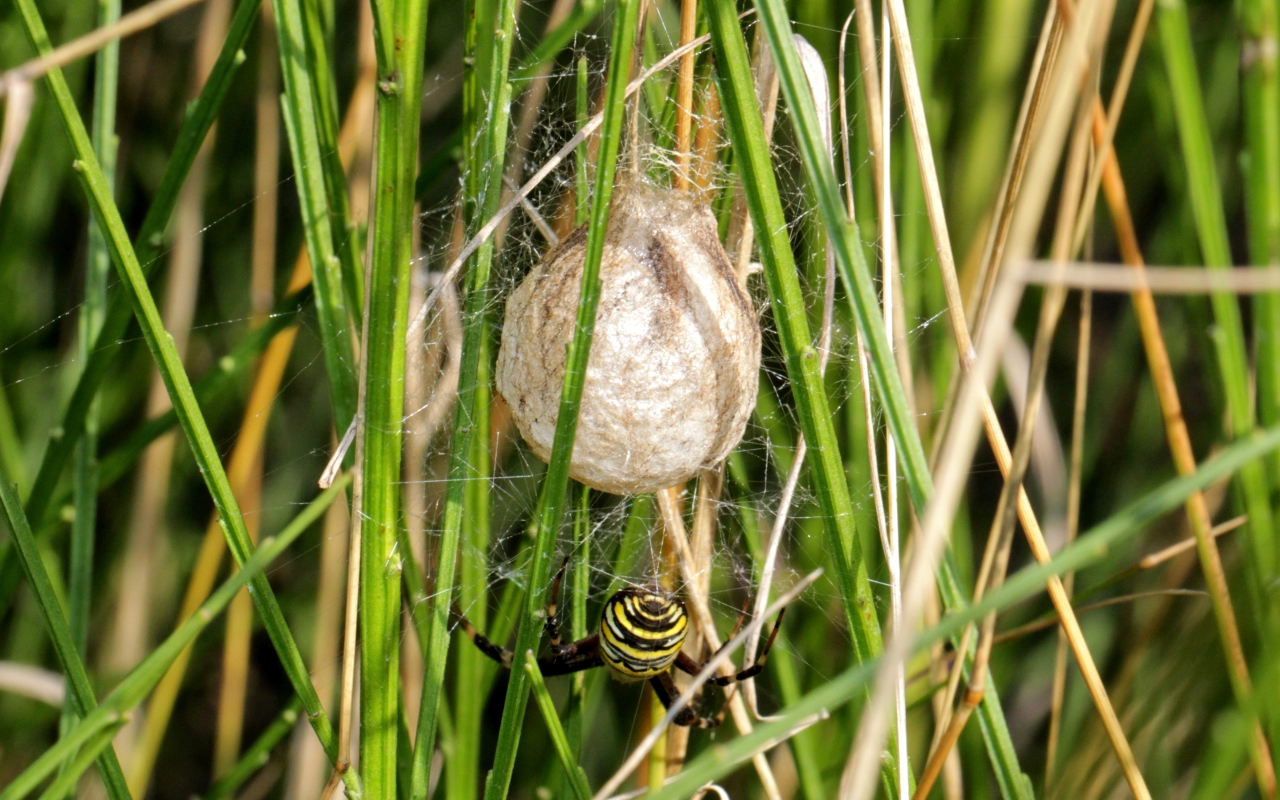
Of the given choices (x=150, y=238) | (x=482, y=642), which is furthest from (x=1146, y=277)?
(x=150, y=238)

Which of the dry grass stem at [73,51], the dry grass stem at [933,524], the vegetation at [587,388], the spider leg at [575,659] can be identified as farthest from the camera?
the spider leg at [575,659]

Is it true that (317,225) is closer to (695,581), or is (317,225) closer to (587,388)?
(587,388)

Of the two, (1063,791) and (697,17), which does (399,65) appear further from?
(1063,791)

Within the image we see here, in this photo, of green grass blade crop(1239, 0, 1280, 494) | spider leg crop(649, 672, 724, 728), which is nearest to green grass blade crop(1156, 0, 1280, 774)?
green grass blade crop(1239, 0, 1280, 494)

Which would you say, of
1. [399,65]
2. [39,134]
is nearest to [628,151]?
[399,65]

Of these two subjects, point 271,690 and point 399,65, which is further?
point 271,690

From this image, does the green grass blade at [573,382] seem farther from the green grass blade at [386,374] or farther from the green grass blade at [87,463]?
the green grass blade at [87,463]

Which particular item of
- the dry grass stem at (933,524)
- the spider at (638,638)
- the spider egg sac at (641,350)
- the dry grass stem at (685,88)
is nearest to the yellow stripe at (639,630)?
the spider at (638,638)

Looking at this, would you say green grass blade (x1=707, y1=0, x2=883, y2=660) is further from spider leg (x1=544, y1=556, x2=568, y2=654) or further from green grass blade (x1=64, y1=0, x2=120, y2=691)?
green grass blade (x1=64, y1=0, x2=120, y2=691)
